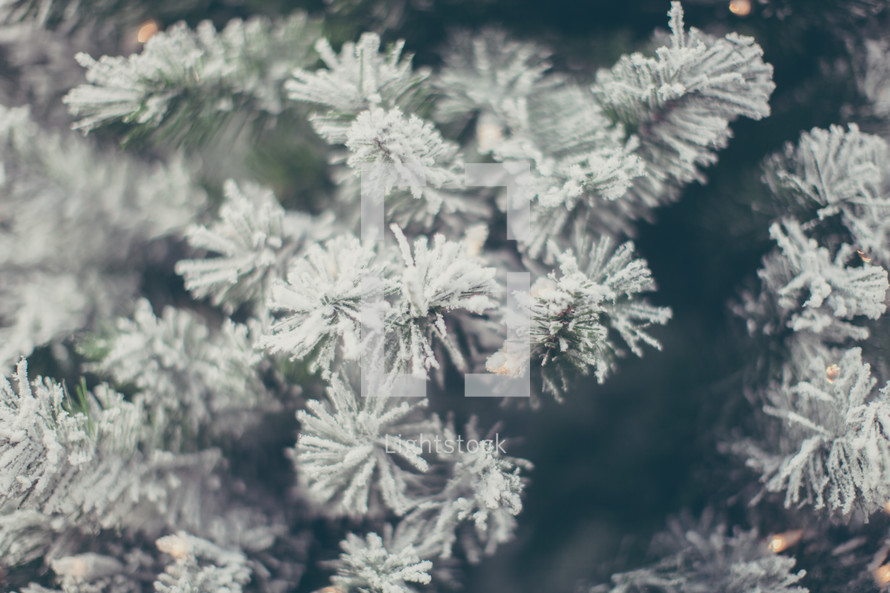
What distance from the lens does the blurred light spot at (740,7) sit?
0.61 m

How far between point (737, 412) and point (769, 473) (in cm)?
8

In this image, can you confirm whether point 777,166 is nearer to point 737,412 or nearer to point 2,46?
point 737,412

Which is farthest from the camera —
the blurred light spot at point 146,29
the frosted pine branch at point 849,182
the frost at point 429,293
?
the blurred light spot at point 146,29

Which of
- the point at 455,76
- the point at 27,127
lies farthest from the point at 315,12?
the point at 27,127

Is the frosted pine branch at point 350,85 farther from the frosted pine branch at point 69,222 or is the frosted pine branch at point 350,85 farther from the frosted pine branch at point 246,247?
the frosted pine branch at point 69,222

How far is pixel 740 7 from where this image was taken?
62 cm

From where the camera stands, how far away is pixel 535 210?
535mm

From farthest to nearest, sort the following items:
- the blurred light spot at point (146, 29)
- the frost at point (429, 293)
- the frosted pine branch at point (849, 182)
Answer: the blurred light spot at point (146, 29) < the frosted pine branch at point (849, 182) < the frost at point (429, 293)

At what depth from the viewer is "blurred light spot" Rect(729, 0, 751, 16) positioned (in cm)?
61

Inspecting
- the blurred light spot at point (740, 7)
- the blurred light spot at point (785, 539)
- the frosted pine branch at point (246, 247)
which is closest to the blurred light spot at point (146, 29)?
the frosted pine branch at point (246, 247)

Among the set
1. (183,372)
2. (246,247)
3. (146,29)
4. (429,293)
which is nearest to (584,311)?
(429,293)

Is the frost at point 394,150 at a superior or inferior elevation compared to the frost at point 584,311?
superior

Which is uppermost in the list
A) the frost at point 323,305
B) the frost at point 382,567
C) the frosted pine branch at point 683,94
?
the frosted pine branch at point 683,94

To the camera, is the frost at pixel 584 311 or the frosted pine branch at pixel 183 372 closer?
the frost at pixel 584 311
